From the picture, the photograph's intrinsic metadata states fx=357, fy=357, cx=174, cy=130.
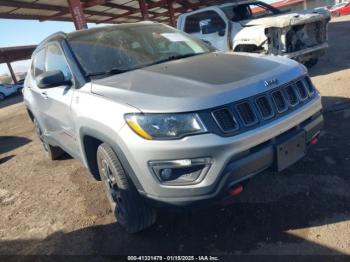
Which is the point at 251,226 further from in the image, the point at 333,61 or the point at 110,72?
the point at 333,61

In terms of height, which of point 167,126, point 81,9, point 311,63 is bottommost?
point 311,63

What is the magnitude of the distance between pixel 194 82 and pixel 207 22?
21.1 ft

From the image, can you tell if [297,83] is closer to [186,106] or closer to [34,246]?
[186,106]

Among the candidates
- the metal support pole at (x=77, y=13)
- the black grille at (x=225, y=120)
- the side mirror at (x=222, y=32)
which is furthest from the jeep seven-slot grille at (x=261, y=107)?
the metal support pole at (x=77, y=13)

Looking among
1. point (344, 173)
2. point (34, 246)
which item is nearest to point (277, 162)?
point (344, 173)

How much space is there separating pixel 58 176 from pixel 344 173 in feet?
12.2

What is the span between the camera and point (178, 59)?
3799mm

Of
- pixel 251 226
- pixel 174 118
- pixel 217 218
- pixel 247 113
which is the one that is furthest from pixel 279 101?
pixel 217 218

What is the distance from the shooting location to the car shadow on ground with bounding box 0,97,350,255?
9.45 feet

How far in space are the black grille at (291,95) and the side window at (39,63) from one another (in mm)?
3211

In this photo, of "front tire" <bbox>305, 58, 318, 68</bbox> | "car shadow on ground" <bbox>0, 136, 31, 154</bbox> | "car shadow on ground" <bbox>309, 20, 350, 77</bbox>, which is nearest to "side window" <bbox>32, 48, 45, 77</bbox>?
"car shadow on ground" <bbox>0, 136, 31, 154</bbox>

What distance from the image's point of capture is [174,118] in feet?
8.39

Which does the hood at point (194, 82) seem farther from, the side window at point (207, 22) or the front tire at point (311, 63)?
the front tire at point (311, 63)

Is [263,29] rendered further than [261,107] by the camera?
Yes
